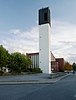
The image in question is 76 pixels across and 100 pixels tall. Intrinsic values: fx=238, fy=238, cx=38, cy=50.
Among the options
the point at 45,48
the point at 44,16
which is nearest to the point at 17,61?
the point at 45,48

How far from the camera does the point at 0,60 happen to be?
5875 cm

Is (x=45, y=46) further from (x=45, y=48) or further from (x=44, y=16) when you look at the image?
(x=44, y=16)

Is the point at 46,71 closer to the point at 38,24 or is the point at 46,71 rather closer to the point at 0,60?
the point at 38,24

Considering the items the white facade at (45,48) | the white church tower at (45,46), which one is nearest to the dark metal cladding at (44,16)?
the white church tower at (45,46)

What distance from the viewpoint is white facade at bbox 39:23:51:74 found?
330ft

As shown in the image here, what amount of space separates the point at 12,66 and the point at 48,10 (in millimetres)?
40888

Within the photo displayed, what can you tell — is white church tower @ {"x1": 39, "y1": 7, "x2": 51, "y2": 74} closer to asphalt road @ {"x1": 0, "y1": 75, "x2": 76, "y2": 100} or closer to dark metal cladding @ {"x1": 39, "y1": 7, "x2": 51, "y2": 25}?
dark metal cladding @ {"x1": 39, "y1": 7, "x2": 51, "y2": 25}

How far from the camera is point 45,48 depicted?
101m

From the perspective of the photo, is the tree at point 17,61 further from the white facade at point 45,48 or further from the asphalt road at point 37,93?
the asphalt road at point 37,93

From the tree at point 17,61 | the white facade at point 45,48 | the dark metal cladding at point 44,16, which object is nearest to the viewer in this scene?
the tree at point 17,61

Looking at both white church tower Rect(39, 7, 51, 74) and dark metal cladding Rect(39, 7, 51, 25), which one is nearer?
white church tower Rect(39, 7, 51, 74)

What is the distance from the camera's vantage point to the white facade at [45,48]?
10056 centimetres

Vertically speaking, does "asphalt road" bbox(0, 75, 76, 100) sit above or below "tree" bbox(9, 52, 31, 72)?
below

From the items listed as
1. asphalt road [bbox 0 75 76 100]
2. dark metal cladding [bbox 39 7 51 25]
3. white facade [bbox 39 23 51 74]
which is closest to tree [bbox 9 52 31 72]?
white facade [bbox 39 23 51 74]
